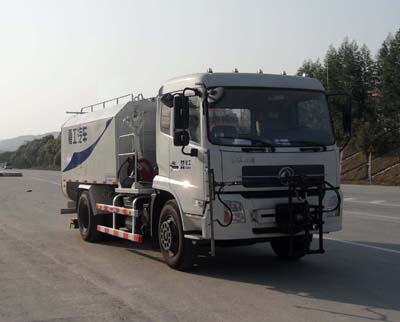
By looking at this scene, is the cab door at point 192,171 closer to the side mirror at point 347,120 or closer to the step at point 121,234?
the step at point 121,234

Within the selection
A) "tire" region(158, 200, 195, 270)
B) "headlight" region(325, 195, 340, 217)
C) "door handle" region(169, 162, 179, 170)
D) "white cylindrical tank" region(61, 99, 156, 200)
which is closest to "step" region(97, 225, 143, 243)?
"tire" region(158, 200, 195, 270)

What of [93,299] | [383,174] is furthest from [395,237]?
[383,174]

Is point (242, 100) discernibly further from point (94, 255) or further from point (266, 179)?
point (94, 255)

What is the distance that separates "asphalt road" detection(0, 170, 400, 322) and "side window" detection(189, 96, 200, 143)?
192 centimetres

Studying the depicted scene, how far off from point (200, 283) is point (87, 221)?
15.6 feet

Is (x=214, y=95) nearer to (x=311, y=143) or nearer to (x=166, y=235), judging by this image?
(x=311, y=143)

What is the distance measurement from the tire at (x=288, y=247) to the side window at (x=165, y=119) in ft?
7.49

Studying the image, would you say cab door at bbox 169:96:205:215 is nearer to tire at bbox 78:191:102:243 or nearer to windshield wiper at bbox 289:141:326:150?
windshield wiper at bbox 289:141:326:150

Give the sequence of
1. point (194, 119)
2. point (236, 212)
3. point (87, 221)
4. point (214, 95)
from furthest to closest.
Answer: point (87, 221) → point (194, 119) → point (214, 95) → point (236, 212)

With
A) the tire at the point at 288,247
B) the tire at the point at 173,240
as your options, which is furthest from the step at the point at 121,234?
the tire at the point at 288,247

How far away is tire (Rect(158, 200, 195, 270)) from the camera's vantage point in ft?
27.0

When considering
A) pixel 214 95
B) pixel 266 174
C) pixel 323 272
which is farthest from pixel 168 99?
pixel 323 272

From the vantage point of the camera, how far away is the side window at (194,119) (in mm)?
7898

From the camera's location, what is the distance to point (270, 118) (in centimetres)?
810
